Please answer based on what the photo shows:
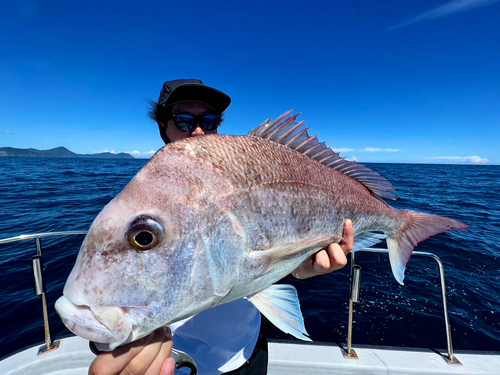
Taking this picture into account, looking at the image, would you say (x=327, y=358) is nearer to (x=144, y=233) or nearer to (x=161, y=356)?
(x=161, y=356)

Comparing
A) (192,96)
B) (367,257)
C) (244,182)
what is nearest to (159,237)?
(244,182)

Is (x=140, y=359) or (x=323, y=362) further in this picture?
(x=323, y=362)

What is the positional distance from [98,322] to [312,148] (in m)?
1.65

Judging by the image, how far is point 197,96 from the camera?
2242mm

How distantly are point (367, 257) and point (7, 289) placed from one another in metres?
9.78

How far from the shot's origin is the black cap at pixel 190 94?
7.00ft

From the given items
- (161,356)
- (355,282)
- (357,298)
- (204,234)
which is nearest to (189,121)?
(204,234)

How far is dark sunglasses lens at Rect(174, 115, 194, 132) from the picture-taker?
224 centimetres

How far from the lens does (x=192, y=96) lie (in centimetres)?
224

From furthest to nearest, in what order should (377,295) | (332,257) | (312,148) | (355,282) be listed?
(377,295)
(355,282)
(312,148)
(332,257)

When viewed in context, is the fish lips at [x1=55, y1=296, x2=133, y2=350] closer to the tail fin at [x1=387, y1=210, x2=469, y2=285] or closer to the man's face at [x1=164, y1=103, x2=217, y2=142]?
the man's face at [x1=164, y1=103, x2=217, y2=142]

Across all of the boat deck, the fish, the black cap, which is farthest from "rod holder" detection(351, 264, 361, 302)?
the black cap

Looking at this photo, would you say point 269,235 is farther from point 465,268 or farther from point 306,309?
point 465,268

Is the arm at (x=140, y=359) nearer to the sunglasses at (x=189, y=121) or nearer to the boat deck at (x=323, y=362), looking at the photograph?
the sunglasses at (x=189, y=121)
